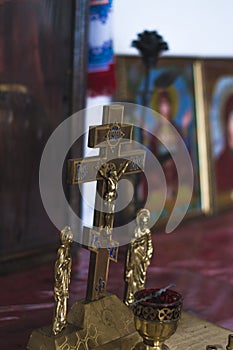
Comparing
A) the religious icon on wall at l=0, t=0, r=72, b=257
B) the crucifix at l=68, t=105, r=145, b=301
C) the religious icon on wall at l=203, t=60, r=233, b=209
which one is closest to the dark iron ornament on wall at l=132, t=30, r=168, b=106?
the religious icon on wall at l=0, t=0, r=72, b=257

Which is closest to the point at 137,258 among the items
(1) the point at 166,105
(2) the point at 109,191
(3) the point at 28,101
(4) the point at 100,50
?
(2) the point at 109,191

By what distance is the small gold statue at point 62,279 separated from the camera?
5.05 ft

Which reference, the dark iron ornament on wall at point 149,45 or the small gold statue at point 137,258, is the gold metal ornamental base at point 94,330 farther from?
the dark iron ornament on wall at point 149,45

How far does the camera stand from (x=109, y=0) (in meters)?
2.29

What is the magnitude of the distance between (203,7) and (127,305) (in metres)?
1.48

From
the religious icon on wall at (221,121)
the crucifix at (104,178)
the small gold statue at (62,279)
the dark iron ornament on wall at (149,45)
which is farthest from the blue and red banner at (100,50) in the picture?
the small gold statue at (62,279)

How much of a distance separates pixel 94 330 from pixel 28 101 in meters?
0.84

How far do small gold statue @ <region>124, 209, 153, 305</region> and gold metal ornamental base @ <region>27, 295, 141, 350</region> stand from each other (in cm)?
6

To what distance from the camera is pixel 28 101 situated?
2.16 m

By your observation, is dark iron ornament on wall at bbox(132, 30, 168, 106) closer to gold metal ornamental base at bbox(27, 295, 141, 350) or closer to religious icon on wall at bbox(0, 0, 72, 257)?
religious icon on wall at bbox(0, 0, 72, 257)

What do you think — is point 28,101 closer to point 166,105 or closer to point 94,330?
point 166,105

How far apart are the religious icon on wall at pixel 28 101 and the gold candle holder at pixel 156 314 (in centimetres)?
77

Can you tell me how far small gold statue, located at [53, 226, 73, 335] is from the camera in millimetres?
1539

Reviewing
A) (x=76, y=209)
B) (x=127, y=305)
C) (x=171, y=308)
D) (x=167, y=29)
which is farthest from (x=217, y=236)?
(x=171, y=308)
